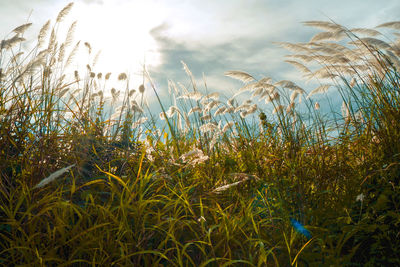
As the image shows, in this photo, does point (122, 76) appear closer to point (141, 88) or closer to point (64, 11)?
point (141, 88)

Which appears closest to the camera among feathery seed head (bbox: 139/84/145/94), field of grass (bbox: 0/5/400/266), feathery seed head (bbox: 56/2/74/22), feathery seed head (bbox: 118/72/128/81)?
field of grass (bbox: 0/5/400/266)

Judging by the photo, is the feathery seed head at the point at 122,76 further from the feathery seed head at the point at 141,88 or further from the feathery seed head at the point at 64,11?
the feathery seed head at the point at 64,11

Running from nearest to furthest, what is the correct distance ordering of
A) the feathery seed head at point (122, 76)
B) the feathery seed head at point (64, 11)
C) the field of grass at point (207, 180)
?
the field of grass at point (207, 180)
the feathery seed head at point (64, 11)
the feathery seed head at point (122, 76)

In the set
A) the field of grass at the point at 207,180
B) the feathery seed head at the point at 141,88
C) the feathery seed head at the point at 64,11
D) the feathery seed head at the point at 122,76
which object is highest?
the feathery seed head at the point at 64,11

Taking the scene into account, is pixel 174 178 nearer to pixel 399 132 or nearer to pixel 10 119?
pixel 10 119

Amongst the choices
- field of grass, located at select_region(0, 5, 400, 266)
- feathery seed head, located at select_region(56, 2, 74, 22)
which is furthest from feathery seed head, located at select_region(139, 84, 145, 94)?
feathery seed head, located at select_region(56, 2, 74, 22)

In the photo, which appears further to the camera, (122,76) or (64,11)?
(122,76)

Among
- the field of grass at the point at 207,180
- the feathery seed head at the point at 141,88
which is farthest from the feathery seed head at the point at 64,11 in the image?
the feathery seed head at the point at 141,88

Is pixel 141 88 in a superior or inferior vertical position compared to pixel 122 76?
inferior

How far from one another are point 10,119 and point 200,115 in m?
1.99

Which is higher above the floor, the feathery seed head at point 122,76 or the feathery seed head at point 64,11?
the feathery seed head at point 64,11

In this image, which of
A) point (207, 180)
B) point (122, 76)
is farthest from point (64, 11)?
point (207, 180)

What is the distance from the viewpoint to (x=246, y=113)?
368cm

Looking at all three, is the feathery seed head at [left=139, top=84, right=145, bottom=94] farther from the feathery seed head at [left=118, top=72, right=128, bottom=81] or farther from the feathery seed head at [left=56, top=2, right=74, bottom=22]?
the feathery seed head at [left=56, top=2, right=74, bottom=22]
